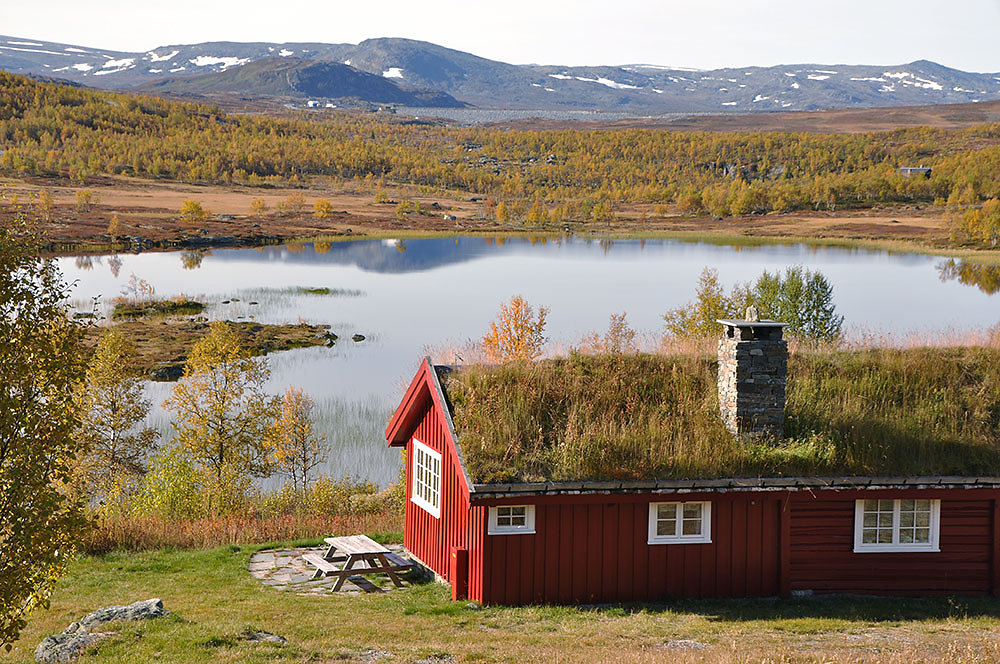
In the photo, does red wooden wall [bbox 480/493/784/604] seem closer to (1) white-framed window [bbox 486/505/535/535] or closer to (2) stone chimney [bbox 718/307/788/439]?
Answer: (1) white-framed window [bbox 486/505/535/535]

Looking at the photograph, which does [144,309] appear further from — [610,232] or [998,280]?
[610,232]

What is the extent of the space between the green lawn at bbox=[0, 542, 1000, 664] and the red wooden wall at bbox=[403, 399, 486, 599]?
610 millimetres

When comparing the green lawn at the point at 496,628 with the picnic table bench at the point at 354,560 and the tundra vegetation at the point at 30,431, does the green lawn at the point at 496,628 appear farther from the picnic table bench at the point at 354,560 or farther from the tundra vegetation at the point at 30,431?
the tundra vegetation at the point at 30,431

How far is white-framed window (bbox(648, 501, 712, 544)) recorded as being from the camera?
15797 mm

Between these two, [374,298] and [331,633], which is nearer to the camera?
[331,633]

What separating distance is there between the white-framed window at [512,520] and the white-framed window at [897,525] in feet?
17.2

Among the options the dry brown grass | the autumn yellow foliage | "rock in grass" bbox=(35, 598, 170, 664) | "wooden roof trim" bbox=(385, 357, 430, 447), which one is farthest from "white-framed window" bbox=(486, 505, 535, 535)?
the autumn yellow foliage

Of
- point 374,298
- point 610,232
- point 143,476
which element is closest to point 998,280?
point 374,298

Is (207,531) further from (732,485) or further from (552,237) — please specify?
(552,237)

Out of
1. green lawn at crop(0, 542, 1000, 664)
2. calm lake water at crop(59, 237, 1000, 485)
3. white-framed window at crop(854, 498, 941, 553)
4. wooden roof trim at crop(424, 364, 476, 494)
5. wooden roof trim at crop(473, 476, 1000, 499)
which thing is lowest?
calm lake water at crop(59, 237, 1000, 485)

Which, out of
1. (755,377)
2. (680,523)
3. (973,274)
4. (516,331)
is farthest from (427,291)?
(680,523)

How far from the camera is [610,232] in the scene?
149000mm

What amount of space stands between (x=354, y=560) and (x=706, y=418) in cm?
639

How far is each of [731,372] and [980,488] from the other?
4.24m
